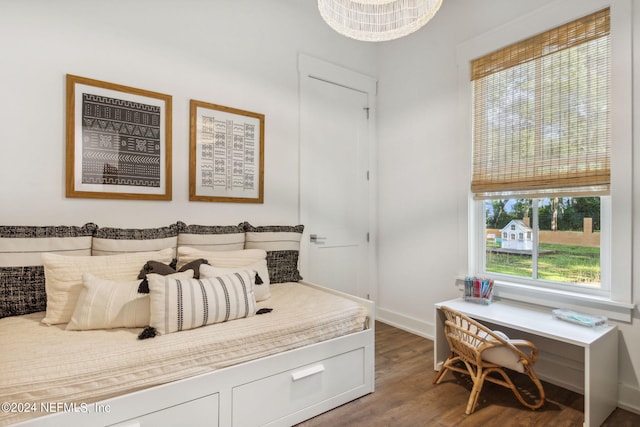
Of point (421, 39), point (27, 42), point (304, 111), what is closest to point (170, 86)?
point (27, 42)

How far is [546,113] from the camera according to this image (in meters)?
2.36

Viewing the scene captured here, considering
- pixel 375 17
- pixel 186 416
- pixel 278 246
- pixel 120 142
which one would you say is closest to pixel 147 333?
pixel 186 416

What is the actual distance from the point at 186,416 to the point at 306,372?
0.63m

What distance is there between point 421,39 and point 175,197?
2.71m

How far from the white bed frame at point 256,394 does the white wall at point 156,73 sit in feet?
4.39

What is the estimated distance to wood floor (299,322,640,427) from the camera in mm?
1838

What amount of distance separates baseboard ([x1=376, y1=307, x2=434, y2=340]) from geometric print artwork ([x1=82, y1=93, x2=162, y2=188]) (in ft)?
8.38

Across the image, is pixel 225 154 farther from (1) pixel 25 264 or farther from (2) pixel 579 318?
(2) pixel 579 318

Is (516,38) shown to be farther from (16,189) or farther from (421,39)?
(16,189)

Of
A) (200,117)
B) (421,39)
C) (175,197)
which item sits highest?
(421,39)

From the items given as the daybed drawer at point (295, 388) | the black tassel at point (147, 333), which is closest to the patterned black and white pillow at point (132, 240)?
the black tassel at point (147, 333)

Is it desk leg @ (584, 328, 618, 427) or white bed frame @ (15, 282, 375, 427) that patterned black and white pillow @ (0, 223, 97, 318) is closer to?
white bed frame @ (15, 282, 375, 427)

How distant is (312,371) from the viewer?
186cm

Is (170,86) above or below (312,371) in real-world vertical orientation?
above
